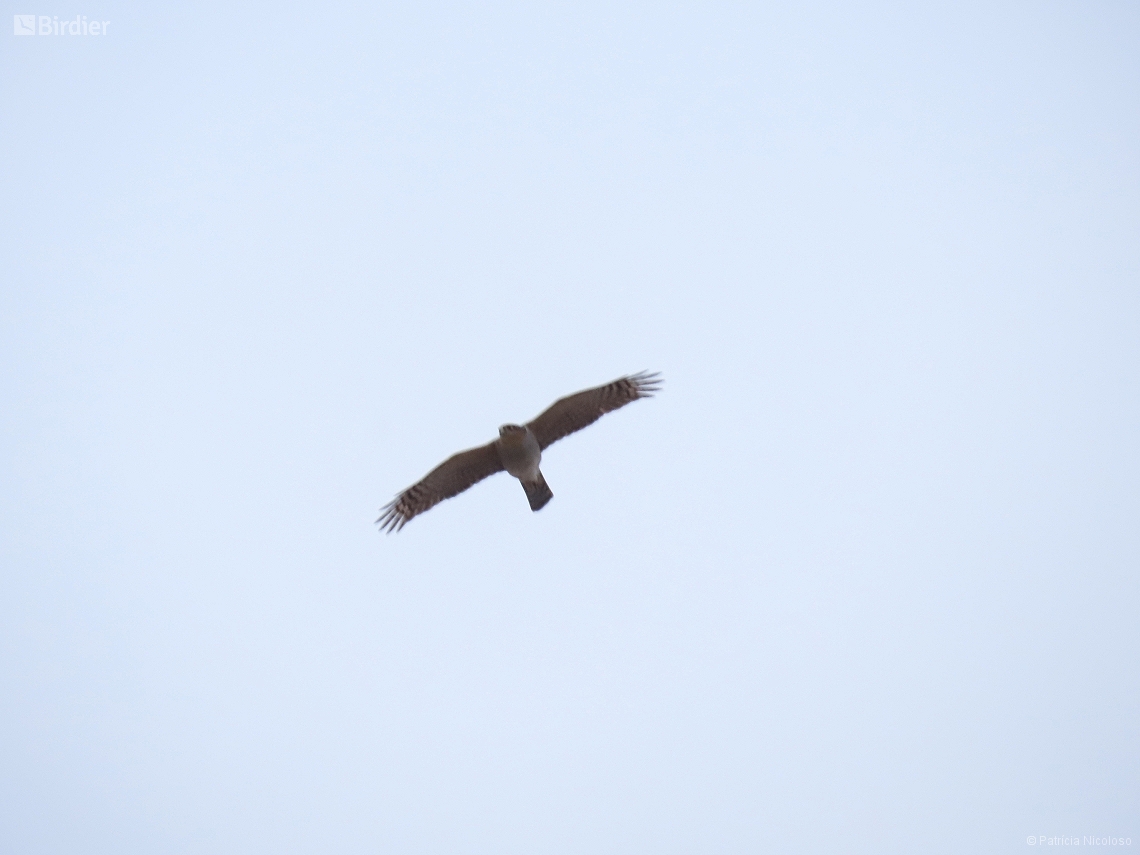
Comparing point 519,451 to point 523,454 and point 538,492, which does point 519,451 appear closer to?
point 523,454

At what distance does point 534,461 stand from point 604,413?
46.2 inches

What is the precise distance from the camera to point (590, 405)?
45.3 feet

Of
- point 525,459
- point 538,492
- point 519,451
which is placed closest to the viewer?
point 519,451

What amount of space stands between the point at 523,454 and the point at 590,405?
1152 mm

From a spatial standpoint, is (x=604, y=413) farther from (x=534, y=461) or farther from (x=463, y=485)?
(x=463, y=485)

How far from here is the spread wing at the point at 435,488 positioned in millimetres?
14188

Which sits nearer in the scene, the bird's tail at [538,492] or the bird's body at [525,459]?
the bird's body at [525,459]

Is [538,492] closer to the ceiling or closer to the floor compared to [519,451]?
closer to the floor

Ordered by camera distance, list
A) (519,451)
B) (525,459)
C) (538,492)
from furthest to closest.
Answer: (538,492) < (525,459) < (519,451)

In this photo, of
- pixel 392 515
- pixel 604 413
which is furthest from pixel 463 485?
pixel 604 413

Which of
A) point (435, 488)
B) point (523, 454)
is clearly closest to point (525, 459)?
point (523, 454)

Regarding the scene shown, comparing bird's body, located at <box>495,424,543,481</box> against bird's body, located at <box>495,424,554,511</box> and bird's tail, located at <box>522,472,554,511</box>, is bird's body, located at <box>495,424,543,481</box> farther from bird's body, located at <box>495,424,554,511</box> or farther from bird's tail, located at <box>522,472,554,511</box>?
bird's tail, located at <box>522,472,554,511</box>

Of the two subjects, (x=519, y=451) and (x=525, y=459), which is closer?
(x=519, y=451)

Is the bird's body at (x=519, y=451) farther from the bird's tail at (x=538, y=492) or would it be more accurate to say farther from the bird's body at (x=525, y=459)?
the bird's tail at (x=538, y=492)
